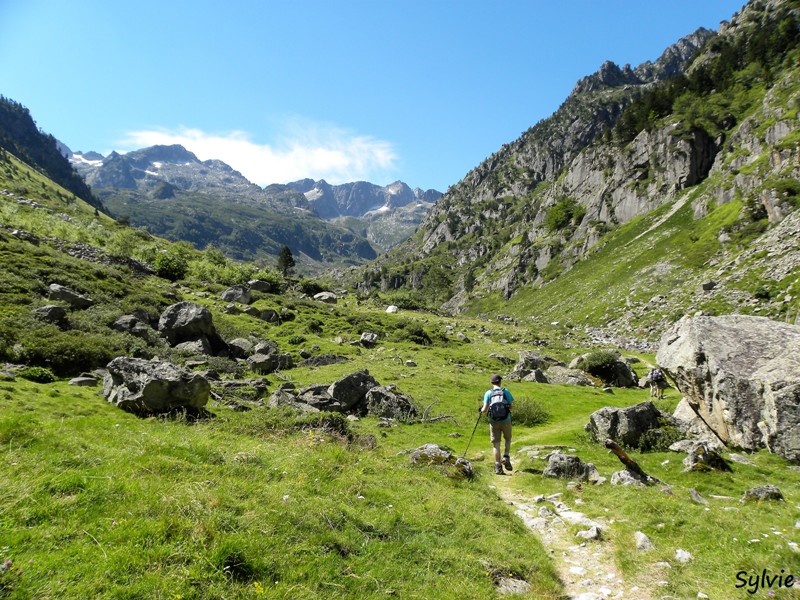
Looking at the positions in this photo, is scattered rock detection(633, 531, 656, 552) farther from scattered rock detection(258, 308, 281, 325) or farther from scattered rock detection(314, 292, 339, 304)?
scattered rock detection(314, 292, 339, 304)

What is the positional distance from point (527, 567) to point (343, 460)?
20.7 ft

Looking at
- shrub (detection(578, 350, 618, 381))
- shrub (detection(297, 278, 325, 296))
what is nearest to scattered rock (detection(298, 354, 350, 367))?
shrub (detection(578, 350, 618, 381))

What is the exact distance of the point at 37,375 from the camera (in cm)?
1834

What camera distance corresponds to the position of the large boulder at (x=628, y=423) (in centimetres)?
1838

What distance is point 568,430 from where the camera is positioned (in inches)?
872

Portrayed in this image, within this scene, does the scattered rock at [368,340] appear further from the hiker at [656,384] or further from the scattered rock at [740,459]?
the scattered rock at [740,459]

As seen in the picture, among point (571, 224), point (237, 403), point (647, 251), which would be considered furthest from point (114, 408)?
point (571, 224)

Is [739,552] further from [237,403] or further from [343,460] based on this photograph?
[237,403]

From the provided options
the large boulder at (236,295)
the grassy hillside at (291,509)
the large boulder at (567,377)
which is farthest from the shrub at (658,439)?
the large boulder at (236,295)

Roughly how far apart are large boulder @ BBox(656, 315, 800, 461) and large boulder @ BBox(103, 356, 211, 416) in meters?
22.3

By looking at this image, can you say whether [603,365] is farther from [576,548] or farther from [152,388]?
[152,388]

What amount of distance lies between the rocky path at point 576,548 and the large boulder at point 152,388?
13.5 meters

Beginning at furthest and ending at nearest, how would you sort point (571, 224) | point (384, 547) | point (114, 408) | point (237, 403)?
point (571, 224) < point (237, 403) < point (114, 408) < point (384, 547)

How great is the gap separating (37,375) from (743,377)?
30627 millimetres
